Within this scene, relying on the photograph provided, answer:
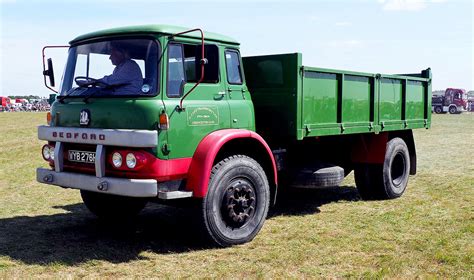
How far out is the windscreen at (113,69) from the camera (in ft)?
17.9

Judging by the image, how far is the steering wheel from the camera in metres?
5.76

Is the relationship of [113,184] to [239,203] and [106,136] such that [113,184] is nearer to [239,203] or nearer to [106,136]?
[106,136]

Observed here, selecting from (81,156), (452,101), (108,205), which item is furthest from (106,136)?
(452,101)

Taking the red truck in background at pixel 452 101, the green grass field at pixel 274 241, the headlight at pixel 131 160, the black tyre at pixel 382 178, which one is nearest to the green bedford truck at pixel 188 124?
the headlight at pixel 131 160

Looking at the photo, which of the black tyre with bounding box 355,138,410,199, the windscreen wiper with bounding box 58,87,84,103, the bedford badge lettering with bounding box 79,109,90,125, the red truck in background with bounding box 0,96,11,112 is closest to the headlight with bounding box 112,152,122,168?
the bedford badge lettering with bounding box 79,109,90,125

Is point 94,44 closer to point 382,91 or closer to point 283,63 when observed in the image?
point 283,63

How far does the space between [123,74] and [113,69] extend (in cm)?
24

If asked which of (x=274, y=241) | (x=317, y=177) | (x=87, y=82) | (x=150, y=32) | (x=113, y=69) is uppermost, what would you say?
(x=150, y=32)

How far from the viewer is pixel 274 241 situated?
6.14 m

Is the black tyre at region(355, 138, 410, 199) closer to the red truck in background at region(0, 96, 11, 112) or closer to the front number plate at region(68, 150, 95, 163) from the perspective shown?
the front number plate at region(68, 150, 95, 163)

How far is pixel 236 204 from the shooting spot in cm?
596

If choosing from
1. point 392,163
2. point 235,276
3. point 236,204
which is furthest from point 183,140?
point 392,163

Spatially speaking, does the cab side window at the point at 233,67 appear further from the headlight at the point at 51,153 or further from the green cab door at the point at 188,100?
the headlight at the point at 51,153

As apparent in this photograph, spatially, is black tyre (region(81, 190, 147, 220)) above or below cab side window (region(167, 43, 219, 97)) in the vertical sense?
below
